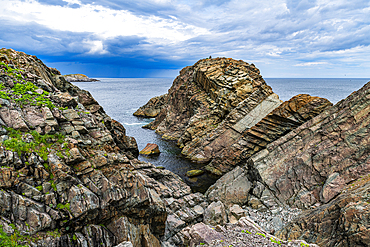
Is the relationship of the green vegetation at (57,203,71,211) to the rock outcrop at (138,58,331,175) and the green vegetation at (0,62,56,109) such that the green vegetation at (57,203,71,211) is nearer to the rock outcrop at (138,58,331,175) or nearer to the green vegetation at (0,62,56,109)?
the green vegetation at (0,62,56,109)

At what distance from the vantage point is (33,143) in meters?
16.0

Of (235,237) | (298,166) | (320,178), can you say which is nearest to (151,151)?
(298,166)

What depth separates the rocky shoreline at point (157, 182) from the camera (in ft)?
47.3

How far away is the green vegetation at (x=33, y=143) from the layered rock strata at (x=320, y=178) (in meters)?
21.2

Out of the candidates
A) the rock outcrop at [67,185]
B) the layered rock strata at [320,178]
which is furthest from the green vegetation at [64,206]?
the layered rock strata at [320,178]

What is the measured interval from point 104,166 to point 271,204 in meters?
20.0

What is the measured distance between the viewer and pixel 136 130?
68.9m

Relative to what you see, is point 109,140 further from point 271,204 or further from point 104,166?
point 271,204

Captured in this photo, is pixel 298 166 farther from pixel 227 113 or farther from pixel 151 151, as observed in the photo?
pixel 151 151

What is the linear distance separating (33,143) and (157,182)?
1488 cm

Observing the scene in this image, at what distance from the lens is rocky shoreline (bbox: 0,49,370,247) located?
14.4 metres

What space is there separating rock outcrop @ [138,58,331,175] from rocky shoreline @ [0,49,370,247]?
40 cm

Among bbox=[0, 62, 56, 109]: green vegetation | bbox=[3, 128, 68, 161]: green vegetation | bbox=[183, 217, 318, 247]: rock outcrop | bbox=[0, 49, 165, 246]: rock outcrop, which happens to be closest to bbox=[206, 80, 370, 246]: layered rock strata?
bbox=[183, 217, 318, 247]: rock outcrop

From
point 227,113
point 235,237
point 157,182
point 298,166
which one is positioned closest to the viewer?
point 235,237
